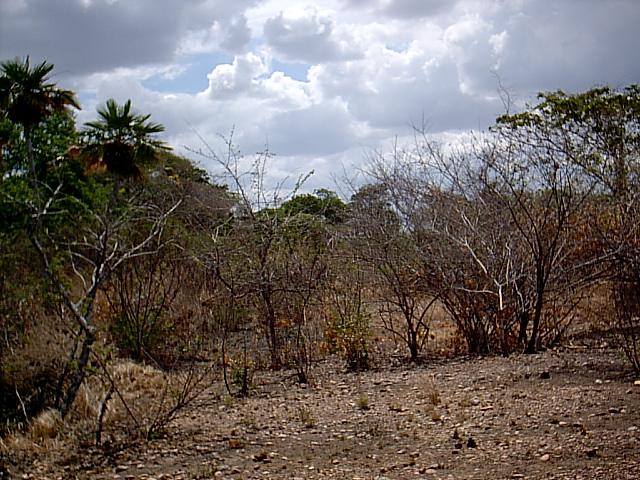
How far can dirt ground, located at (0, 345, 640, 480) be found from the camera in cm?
538

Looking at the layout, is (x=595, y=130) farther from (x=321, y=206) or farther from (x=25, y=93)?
(x=25, y=93)

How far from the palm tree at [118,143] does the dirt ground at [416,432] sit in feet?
8.12

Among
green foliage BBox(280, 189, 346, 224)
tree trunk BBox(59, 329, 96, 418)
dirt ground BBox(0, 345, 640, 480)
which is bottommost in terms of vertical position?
dirt ground BBox(0, 345, 640, 480)

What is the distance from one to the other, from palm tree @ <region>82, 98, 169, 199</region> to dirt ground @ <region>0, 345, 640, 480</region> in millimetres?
2475

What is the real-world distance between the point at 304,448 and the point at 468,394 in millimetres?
1850

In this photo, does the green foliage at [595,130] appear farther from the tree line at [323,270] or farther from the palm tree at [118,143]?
the palm tree at [118,143]

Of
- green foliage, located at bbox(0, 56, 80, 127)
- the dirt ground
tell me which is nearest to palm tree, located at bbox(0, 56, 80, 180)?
green foliage, located at bbox(0, 56, 80, 127)

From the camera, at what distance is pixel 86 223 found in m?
12.1

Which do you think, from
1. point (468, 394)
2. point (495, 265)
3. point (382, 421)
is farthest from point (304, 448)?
point (495, 265)

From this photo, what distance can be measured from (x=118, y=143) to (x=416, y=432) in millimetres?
4069

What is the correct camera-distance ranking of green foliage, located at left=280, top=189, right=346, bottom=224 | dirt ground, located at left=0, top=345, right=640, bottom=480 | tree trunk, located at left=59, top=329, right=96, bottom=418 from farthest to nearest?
green foliage, located at left=280, top=189, right=346, bottom=224 < tree trunk, located at left=59, top=329, right=96, bottom=418 < dirt ground, located at left=0, top=345, right=640, bottom=480

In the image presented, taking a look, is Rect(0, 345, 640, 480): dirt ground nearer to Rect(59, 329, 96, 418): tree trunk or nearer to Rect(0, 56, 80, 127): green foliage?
Rect(59, 329, 96, 418): tree trunk

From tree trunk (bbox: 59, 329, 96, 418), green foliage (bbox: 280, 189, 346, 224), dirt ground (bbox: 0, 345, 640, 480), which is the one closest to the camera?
dirt ground (bbox: 0, 345, 640, 480)

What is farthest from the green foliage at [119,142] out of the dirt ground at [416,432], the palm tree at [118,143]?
the dirt ground at [416,432]
